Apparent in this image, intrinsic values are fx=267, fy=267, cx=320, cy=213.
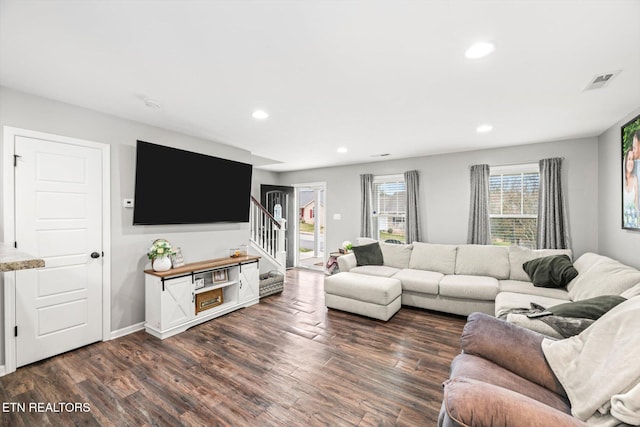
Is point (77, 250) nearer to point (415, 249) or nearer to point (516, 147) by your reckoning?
point (415, 249)

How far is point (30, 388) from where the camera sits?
2.13m

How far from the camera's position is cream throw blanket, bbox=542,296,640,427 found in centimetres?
105

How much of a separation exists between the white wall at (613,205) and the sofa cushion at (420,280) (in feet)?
6.35

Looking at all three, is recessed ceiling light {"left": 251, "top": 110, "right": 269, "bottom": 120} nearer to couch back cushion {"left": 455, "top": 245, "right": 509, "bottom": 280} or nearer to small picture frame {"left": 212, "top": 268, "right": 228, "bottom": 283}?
small picture frame {"left": 212, "top": 268, "right": 228, "bottom": 283}

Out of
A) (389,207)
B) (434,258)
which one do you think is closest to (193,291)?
(434,258)

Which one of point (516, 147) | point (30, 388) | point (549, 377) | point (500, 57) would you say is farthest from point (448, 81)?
point (30, 388)

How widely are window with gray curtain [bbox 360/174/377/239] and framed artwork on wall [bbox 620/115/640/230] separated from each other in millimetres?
3465

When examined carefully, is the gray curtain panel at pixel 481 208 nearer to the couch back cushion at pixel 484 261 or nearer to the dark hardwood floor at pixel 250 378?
the couch back cushion at pixel 484 261

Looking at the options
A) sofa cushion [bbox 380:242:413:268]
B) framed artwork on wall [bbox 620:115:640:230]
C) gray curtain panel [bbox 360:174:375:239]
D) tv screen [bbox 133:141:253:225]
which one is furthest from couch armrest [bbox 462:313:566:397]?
gray curtain panel [bbox 360:174:375:239]

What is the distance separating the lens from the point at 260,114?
2934 millimetres

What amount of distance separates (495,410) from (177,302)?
10.4 feet

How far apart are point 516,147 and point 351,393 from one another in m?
4.35

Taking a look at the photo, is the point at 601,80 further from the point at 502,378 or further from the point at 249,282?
the point at 249,282

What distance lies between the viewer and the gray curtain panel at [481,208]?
437 cm
